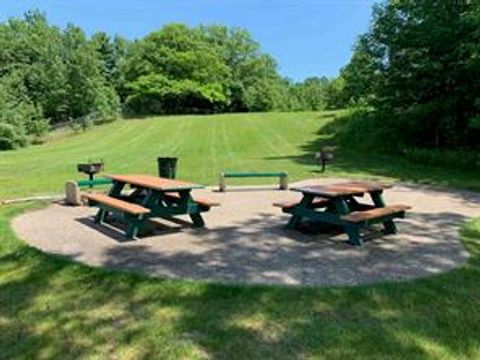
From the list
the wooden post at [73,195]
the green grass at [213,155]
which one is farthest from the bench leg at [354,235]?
the green grass at [213,155]

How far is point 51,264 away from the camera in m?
5.63

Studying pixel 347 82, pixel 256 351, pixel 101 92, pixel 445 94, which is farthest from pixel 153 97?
pixel 256 351

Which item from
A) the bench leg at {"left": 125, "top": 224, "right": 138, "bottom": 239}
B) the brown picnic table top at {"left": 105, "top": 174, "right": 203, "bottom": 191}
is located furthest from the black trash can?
the bench leg at {"left": 125, "top": 224, "right": 138, "bottom": 239}

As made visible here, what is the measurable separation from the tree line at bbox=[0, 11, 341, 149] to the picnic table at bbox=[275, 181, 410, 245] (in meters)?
25.1

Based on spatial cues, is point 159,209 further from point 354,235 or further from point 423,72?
point 423,72

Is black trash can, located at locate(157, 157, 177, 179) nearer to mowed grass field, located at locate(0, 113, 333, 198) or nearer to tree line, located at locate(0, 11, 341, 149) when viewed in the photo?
mowed grass field, located at locate(0, 113, 333, 198)

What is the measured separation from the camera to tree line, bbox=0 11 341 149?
3788 centimetres

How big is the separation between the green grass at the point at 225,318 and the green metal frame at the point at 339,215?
1.40 metres

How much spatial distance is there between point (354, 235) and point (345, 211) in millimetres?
316

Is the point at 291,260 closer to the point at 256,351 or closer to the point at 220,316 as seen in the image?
the point at 220,316

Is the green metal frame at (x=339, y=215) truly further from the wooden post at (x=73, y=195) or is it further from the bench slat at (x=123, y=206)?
the wooden post at (x=73, y=195)

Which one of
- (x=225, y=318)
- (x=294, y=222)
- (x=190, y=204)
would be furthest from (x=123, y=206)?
(x=225, y=318)

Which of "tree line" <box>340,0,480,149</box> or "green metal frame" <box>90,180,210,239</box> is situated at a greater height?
"tree line" <box>340,0,480,149</box>

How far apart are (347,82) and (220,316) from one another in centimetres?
1858
